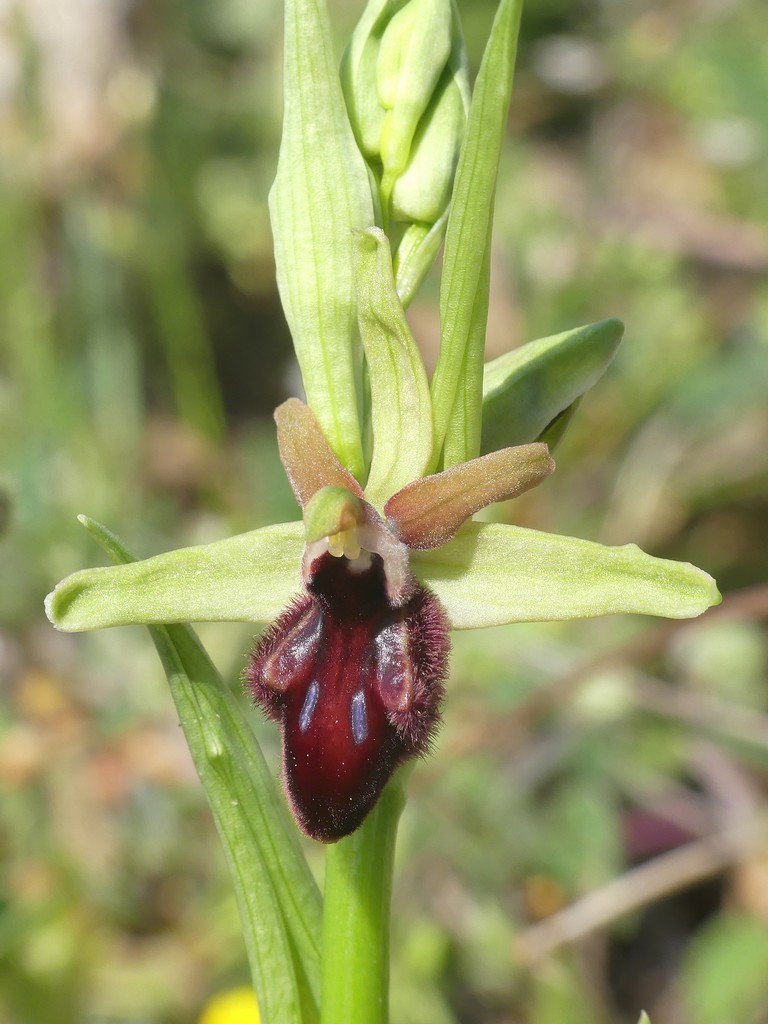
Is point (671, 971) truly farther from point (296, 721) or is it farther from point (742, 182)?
point (742, 182)

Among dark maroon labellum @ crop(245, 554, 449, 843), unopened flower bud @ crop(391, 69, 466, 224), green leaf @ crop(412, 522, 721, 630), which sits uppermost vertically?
unopened flower bud @ crop(391, 69, 466, 224)

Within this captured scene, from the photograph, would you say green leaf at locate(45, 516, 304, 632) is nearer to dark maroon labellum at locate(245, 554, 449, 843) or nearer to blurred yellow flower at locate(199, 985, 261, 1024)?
dark maroon labellum at locate(245, 554, 449, 843)

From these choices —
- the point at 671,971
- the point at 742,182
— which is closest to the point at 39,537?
the point at 671,971

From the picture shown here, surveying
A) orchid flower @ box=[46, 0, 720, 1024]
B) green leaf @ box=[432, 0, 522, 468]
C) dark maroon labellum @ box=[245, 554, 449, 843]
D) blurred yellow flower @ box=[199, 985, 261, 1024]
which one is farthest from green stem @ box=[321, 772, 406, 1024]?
blurred yellow flower @ box=[199, 985, 261, 1024]

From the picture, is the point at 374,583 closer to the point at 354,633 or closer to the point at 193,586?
the point at 354,633

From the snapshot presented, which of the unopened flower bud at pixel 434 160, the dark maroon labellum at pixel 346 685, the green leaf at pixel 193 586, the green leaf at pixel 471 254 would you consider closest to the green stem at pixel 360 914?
the dark maroon labellum at pixel 346 685
